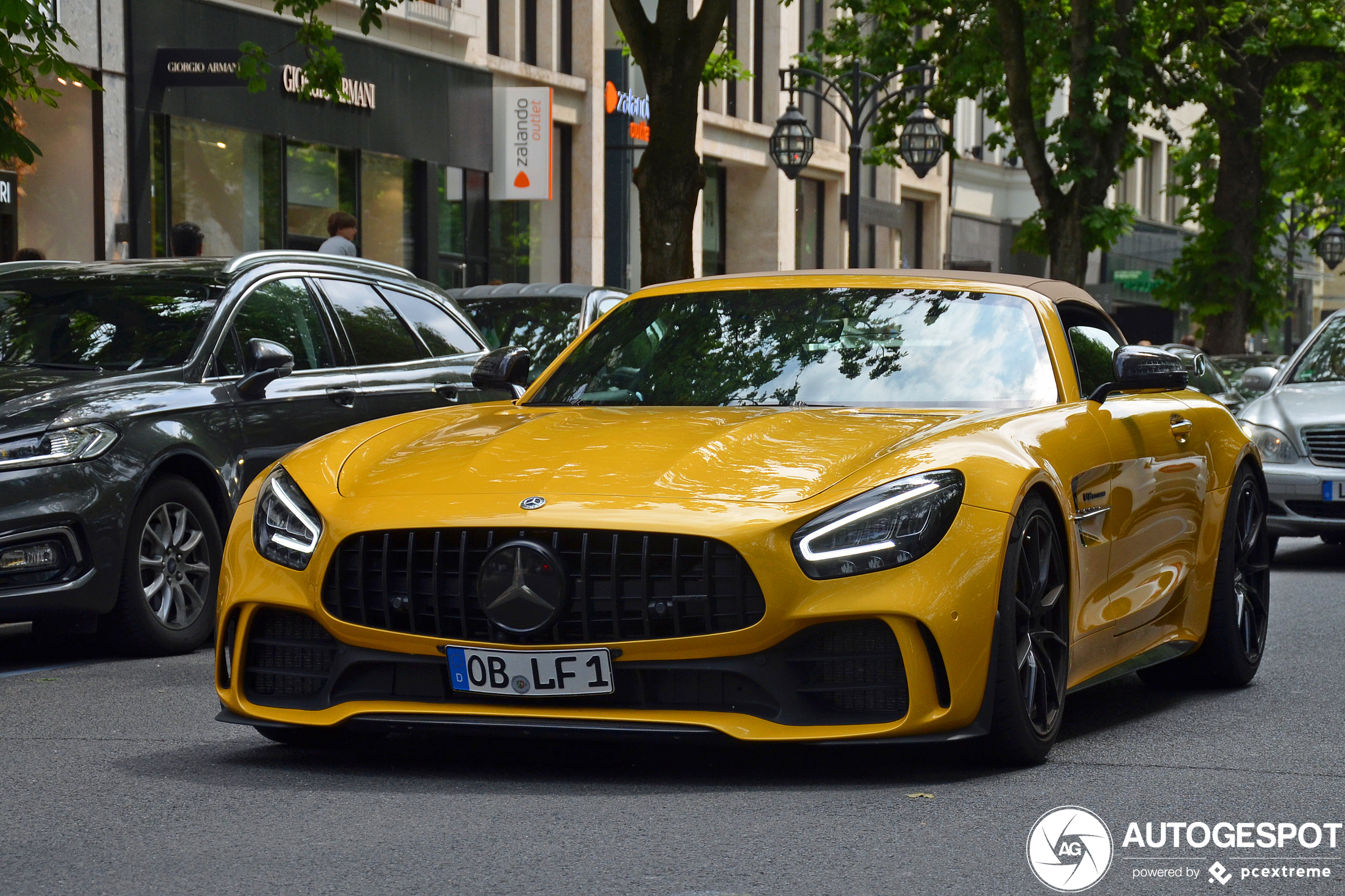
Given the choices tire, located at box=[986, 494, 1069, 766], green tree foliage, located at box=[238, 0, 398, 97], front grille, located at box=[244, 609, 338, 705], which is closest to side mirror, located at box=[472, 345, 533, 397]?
front grille, located at box=[244, 609, 338, 705]

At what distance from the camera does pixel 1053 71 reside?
1012 inches

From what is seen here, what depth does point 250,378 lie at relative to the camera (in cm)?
888

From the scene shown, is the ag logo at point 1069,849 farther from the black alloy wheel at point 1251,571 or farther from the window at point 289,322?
the window at point 289,322

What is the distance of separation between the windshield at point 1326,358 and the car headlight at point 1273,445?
2.45ft

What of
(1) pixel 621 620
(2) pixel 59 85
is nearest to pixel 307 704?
(1) pixel 621 620

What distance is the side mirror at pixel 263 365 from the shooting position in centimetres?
862

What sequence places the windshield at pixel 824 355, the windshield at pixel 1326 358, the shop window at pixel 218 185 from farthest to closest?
1. the shop window at pixel 218 185
2. the windshield at pixel 1326 358
3. the windshield at pixel 824 355

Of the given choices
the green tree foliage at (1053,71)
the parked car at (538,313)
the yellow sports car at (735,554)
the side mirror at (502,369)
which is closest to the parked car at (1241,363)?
the green tree foliage at (1053,71)

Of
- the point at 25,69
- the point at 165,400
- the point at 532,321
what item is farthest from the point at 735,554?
the point at 532,321

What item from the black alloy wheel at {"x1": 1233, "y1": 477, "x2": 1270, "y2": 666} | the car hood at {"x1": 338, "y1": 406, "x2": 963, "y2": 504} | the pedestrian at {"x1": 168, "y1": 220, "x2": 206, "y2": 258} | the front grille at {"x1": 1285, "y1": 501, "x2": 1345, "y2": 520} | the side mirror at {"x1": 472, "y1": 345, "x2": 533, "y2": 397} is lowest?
the front grille at {"x1": 1285, "y1": 501, "x2": 1345, "y2": 520}

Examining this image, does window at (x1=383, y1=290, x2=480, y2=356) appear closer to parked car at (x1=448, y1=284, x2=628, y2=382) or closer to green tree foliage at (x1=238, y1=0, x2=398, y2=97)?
parked car at (x1=448, y1=284, x2=628, y2=382)

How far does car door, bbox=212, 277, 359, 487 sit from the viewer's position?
8.93m

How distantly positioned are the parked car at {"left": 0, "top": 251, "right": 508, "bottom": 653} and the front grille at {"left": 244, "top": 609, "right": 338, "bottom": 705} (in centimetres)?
235

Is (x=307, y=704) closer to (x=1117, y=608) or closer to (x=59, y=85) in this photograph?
(x=1117, y=608)
